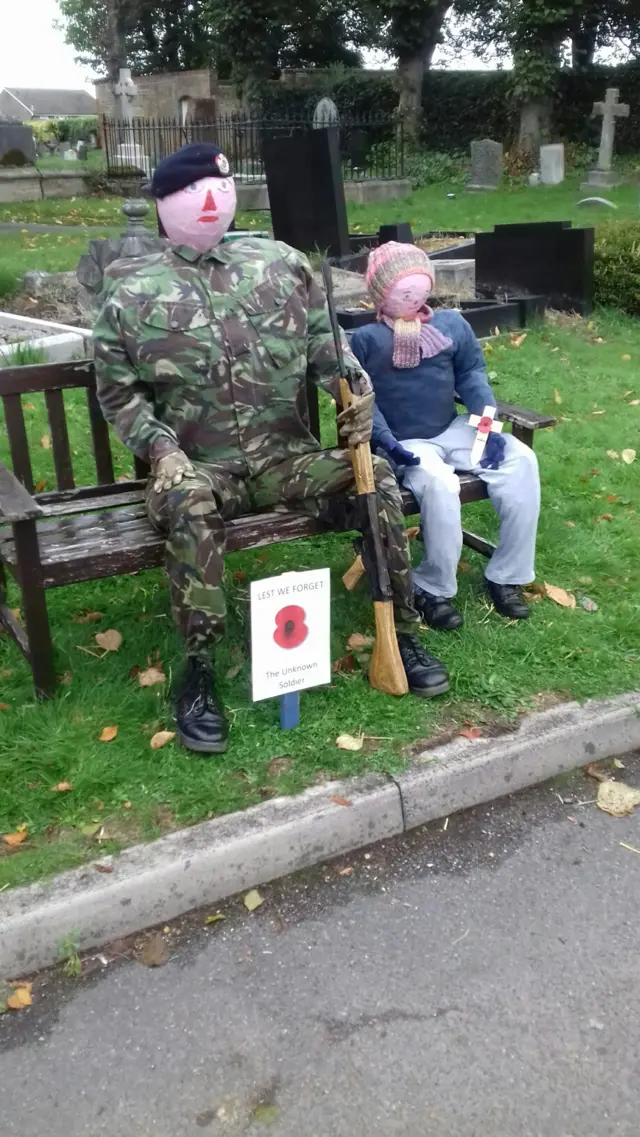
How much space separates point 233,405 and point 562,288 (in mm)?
5825

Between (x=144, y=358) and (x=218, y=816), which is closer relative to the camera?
(x=218, y=816)

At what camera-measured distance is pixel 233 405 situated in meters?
3.13

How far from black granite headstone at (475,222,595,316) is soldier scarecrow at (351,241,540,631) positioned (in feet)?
15.9

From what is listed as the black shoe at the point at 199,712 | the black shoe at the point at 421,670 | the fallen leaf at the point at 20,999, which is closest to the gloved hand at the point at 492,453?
the black shoe at the point at 421,670

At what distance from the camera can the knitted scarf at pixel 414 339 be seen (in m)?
3.46

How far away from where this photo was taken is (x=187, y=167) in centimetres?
302

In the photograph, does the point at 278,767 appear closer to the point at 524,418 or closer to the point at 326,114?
the point at 524,418

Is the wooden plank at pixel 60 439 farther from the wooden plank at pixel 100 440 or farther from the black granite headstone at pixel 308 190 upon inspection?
the black granite headstone at pixel 308 190

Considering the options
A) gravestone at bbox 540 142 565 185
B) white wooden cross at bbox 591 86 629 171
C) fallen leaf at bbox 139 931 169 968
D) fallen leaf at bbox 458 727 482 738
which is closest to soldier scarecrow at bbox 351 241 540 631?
fallen leaf at bbox 458 727 482 738

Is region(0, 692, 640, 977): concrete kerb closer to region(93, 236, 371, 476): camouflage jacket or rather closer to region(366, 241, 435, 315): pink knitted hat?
region(93, 236, 371, 476): camouflage jacket

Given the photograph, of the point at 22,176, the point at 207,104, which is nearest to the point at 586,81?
the point at 207,104

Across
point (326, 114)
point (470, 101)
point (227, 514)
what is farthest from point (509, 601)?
point (470, 101)

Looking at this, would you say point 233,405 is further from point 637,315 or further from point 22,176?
point 22,176

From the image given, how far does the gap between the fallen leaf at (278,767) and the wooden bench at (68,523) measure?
68 cm
